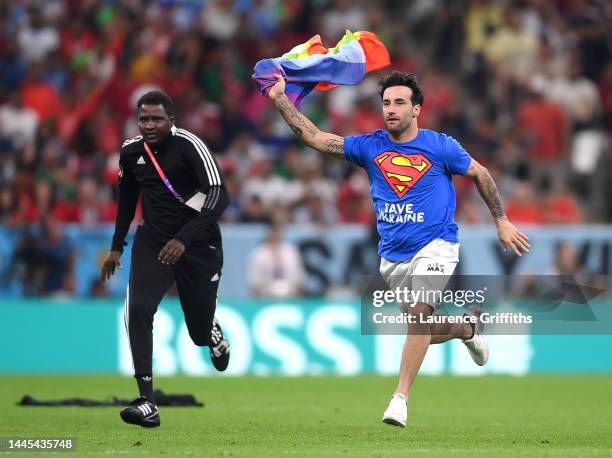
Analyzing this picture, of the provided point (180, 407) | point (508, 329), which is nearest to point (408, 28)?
point (508, 329)

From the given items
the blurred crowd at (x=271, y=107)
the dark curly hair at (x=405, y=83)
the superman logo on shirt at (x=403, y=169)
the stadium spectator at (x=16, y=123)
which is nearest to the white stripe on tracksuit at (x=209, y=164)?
the superman logo on shirt at (x=403, y=169)

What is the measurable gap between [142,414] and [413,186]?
8.84 ft

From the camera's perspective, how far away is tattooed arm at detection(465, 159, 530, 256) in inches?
399

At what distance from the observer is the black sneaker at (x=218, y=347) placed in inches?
462

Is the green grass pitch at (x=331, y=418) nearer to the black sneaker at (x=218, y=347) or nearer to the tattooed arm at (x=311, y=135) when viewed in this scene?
the black sneaker at (x=218, y=347)

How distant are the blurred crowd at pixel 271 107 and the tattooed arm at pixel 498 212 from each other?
9417 millimetres

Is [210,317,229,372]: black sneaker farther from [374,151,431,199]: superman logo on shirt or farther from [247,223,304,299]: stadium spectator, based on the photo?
[247,223,304,299]: stadium spectator

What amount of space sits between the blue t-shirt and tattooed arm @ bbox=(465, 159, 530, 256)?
10cm

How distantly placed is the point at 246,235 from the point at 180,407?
696 centimetres

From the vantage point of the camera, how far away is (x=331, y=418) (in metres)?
11.8

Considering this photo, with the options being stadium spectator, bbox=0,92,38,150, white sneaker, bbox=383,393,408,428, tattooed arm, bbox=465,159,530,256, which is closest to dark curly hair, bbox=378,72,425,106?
tattooed arm, bbox=465,159,530,256

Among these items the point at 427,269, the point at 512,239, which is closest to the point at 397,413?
the point at 427,269

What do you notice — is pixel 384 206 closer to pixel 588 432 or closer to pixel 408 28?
pixel 588 432

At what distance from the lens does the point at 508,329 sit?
58.4ft
